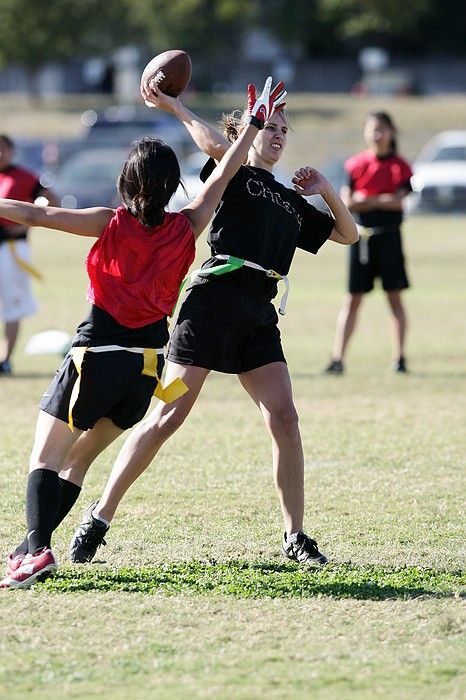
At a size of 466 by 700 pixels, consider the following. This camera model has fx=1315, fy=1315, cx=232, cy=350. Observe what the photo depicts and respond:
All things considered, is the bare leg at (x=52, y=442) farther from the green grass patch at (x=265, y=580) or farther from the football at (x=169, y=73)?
the football at (x=169, y=73)

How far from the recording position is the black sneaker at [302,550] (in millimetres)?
5688

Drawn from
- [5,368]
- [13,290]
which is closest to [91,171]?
[13,290]

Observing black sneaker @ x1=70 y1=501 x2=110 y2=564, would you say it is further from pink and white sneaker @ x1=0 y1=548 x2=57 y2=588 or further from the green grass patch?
pink and white sneaker @ x1=0 y1=548 x2=57 y2=588

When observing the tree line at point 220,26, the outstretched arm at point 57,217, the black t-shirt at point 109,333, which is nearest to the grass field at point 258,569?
the black t-shirt at point 109,333

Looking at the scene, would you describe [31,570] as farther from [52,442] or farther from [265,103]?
[265,103]

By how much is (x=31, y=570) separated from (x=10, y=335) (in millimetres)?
6774

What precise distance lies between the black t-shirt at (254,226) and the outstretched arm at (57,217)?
76 cm

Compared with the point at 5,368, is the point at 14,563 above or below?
below

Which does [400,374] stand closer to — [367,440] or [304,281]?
[367,440]

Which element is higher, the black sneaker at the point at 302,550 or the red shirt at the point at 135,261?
the red shirt at the point at 135,261

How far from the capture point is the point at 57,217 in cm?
500

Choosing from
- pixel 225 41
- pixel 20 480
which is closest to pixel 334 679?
pixel 20 480

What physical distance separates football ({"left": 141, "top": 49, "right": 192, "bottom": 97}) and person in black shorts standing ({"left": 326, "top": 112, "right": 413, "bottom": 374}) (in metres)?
5.74

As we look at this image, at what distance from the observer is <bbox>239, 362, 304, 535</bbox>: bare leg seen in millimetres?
5703
